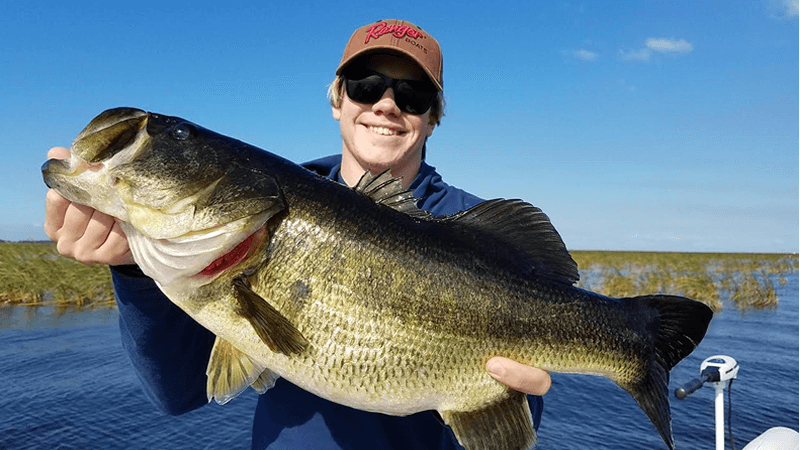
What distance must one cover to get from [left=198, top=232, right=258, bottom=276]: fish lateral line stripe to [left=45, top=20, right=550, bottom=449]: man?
1.37ft

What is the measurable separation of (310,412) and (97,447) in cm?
612

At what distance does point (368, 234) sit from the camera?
7.75 ft

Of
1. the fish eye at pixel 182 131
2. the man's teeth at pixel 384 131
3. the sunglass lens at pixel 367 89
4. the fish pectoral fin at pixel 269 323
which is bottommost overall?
the fish pectoral fin at pixel 269 323

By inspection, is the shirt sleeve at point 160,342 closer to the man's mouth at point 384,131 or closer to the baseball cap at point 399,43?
the man's mouth at point 384,131

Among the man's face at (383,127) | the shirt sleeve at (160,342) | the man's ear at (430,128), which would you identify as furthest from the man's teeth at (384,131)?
the shirt sleeve at (160,342)

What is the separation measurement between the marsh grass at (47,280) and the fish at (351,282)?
1271 centimetres

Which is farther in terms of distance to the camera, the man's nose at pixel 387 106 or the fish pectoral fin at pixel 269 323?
the man's nose at pixel 387 106

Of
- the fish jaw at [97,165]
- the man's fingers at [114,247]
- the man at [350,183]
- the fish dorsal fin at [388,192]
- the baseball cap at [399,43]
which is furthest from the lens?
the baseball cap at [399,43]

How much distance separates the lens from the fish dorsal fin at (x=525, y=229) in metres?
2.63

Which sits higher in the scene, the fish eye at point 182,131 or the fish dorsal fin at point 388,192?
the fish eye at point 182,131

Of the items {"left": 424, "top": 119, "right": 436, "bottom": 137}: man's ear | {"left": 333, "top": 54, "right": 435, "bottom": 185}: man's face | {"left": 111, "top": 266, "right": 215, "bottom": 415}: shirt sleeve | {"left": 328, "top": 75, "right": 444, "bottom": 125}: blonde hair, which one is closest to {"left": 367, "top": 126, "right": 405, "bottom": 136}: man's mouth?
{"left": 333, "top": 54, "right": 435, "bottom": 185}: man's face

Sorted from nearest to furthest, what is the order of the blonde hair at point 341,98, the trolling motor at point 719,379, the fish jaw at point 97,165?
1. the fish jaw at point 97,165
2. the blonde hair at point 341,98
3. the trolling motor at point 719,379

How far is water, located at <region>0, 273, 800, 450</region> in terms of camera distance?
7.48 metres

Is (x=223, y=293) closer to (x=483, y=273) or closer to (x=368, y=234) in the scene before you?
(x=368, y=234)
